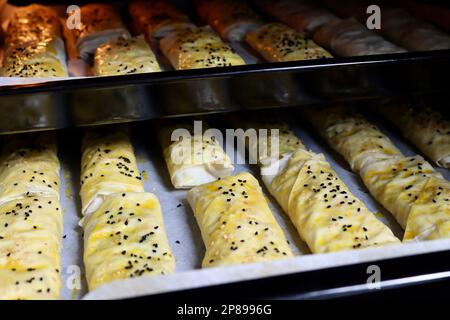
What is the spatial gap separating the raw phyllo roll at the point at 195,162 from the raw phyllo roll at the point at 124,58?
52 cm

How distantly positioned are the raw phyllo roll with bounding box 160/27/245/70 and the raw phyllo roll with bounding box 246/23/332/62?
28 centimetres

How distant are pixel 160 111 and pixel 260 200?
0.64m

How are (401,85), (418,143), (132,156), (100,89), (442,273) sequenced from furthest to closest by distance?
(418,143)
(132,156)
(401,85)
(100,89)
(442,273)

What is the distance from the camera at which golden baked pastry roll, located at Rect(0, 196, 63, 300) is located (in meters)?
2.24

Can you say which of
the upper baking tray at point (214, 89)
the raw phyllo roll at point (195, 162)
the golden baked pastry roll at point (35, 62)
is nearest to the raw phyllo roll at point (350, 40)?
the upper baking tray at point (214, 89)

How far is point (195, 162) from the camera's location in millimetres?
3162

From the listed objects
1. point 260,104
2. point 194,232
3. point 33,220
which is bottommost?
point 194,232

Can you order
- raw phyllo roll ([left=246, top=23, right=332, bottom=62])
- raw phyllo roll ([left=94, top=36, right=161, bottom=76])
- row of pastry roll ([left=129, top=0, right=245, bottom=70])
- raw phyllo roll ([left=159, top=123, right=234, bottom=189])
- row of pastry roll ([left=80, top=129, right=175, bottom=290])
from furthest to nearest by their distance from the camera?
raw phyllo roll ([left=246, top=23, right=332, bottom=62]), row of pastry roll ([left=129, top=0, right=245, bottom=70]), raw phyllo roll ([left=94, top=36, right=161, bottom=76]), raw phyllo roll ([left=159, top=123, right=234, bottom=189]), row of pastry roll ([left=80, top=129, right=175, bottom=290])

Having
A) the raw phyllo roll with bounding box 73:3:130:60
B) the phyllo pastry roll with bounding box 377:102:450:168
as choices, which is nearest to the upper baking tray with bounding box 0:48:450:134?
the phyllo pastry roll with bounding box 377:102:450:168

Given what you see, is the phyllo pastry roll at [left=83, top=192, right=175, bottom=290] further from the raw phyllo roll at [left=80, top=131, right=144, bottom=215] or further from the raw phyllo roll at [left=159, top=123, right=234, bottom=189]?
the raw phyllo roll at [left=159, top=123, right=234, bottom=189]

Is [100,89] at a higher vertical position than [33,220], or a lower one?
higher
